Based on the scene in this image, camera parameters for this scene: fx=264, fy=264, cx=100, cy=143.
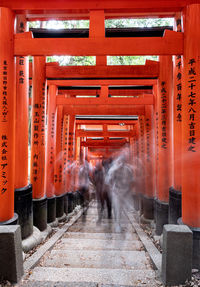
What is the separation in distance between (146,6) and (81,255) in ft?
14.1

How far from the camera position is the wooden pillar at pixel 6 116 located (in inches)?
167

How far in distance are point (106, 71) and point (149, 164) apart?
3.59m

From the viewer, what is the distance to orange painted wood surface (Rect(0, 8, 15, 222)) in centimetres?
423

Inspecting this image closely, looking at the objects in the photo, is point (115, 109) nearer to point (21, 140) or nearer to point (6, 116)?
point (21, 140)

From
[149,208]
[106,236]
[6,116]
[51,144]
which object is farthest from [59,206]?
[6,116]

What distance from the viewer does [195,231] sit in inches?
149

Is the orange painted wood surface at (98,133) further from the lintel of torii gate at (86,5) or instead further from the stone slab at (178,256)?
the stone slab at (178,256)

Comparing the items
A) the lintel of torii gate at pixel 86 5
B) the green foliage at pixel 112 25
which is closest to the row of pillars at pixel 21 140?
the lintel of torii gate at pixel 86 5

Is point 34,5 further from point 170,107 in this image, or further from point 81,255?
point 81,255

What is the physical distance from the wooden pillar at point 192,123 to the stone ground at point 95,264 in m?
1.09

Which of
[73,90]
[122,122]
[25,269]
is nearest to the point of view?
[25,269]

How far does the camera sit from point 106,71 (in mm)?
6285

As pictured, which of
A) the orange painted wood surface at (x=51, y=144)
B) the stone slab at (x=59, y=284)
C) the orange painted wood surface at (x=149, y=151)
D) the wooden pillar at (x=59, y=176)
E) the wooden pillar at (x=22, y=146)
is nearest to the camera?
the stone slab at (x=59, y=284)

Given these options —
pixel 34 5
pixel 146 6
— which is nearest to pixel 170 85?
pixel 146 6
